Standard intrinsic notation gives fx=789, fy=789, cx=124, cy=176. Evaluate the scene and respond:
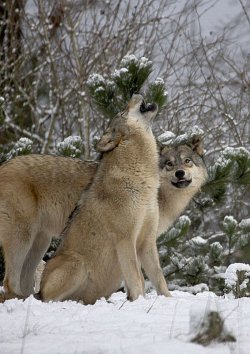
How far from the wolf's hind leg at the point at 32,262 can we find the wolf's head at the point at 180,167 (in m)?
1.60

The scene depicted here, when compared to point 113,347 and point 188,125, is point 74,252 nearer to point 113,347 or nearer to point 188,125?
point 113,347

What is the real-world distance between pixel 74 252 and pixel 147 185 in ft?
2.99

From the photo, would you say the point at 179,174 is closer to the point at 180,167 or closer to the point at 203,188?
the point at 180,167

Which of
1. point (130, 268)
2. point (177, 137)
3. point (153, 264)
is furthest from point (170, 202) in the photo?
point (130, 268)

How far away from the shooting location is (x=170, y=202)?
9.21 m

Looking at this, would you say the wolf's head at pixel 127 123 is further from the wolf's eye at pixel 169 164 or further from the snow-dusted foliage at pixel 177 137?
the snow-dusted foliage at pixel 177 137

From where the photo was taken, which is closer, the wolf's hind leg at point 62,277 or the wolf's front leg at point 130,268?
the wolf's hind leg at point 62,277

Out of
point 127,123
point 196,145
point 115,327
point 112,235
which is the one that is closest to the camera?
point 115,327

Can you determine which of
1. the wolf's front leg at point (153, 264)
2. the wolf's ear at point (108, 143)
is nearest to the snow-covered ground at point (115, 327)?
the wolf's front leg at point (153, 264)

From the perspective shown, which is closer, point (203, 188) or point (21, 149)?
point (21, 149)

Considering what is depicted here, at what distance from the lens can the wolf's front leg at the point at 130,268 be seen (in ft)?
22.1

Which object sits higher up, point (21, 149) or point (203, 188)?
point (21, 149)

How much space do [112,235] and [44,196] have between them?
170 centimetres


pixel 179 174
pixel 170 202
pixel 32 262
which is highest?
pixel 179 174
